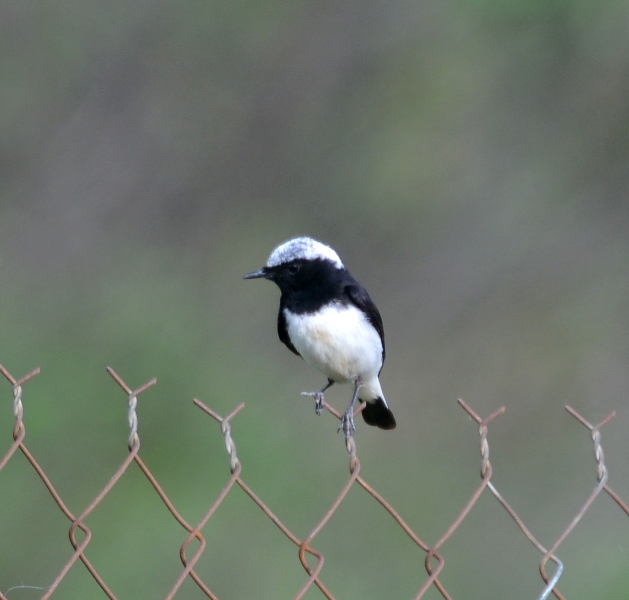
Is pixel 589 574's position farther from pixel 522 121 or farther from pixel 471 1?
pixel 471 1

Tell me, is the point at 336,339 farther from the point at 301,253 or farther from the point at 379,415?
the point at 379,415

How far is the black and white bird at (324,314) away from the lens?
4.20m

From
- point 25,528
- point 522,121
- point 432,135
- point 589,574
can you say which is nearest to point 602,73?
point 522,121

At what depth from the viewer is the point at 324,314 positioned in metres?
4.22

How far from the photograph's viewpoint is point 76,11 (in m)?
10.3

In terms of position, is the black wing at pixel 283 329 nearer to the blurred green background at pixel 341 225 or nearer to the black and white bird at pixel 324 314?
→ the black and white bird at pixel 324 314

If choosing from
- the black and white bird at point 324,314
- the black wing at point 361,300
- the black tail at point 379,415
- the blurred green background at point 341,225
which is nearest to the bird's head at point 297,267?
the black and white bird at point 324,314

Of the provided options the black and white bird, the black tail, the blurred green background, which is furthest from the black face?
the blurred green background

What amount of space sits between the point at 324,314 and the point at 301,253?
1.02 feet

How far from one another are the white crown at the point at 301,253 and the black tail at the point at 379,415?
0.69 metres

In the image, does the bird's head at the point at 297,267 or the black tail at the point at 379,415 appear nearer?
the bird's head at the point at 297,267

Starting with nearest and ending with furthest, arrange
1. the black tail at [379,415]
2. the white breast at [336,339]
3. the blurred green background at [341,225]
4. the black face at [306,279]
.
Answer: the white breast at [336,339]
the black face at [306,279]
the black tail at [379,415]
the blurred green background at [341,225]

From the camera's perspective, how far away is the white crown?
436 centimetres

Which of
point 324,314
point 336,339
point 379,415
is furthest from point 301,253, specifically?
point 379,415
